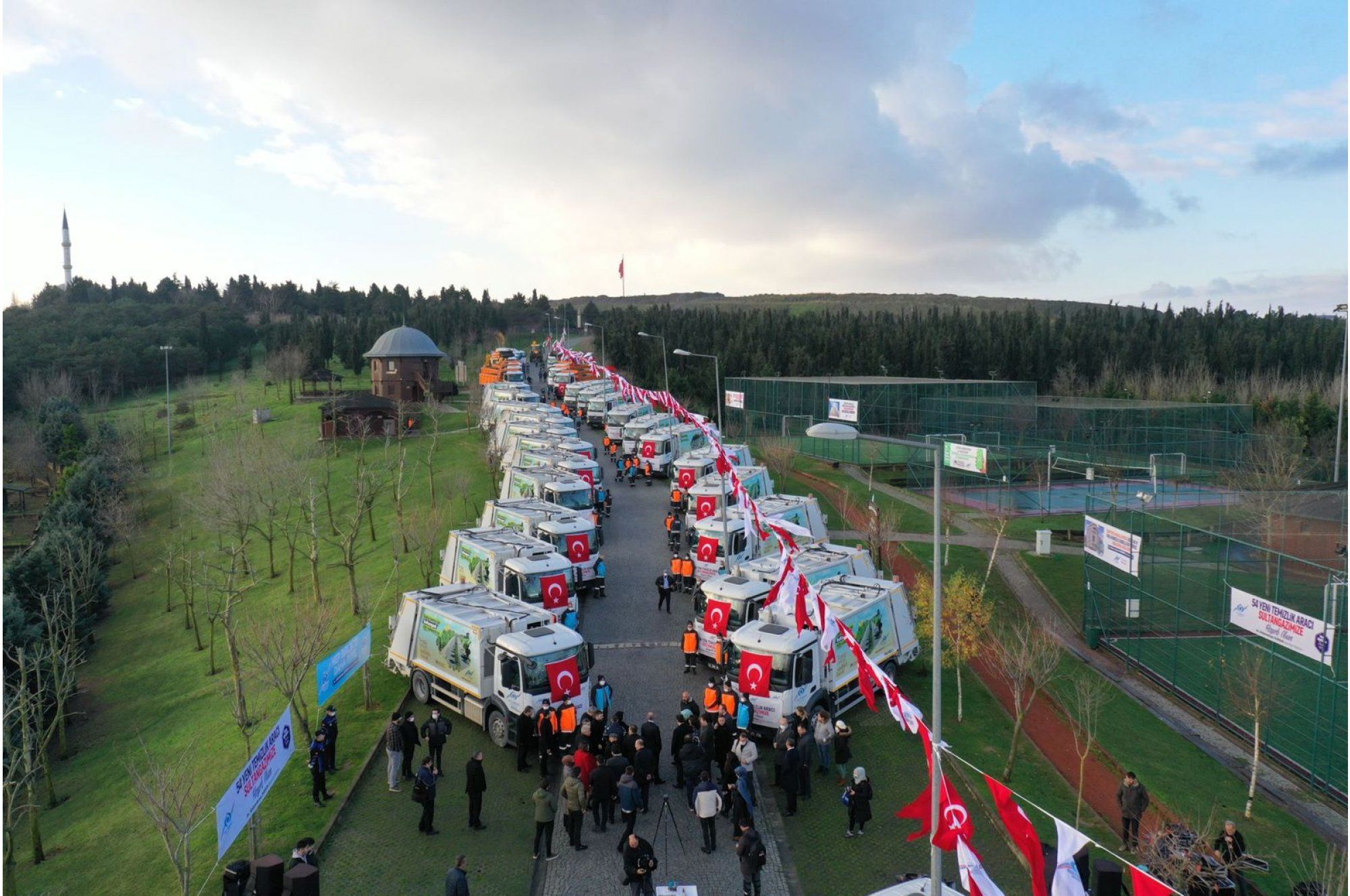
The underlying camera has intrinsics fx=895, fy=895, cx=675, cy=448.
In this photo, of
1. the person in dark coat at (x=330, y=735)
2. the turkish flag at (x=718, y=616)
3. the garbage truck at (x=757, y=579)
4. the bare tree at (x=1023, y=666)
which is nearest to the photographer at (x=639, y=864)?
the person in dark coat at (x=330, y=735)

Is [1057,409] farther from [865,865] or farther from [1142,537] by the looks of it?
[865,865]

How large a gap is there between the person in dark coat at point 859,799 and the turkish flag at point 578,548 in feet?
46.3

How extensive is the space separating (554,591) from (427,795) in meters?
9.04

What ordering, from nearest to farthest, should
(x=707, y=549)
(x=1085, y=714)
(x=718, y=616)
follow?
1. (x=1085, y=714)
2. (x=718, y=616)
3. (x=707, y=549)

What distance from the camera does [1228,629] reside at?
25.3 metres

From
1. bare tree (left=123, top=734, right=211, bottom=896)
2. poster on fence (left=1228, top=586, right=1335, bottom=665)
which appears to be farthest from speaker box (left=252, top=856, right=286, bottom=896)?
poster on fence (left=1228, top=586, right=1335, bottom=665)

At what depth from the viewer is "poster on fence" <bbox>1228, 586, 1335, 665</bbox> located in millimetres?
18109

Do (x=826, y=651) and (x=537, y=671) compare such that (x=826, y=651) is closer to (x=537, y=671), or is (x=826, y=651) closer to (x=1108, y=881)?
(x=537, y=671)

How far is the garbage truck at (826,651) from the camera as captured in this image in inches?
744

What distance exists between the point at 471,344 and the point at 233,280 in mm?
93322

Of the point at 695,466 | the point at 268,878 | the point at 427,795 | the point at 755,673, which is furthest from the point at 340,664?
the point at 695,466

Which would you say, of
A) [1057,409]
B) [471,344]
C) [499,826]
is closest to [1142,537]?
[499,826]

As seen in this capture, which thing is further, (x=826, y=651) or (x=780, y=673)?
(x=780, y=673)

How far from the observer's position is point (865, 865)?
15352 millimetres
